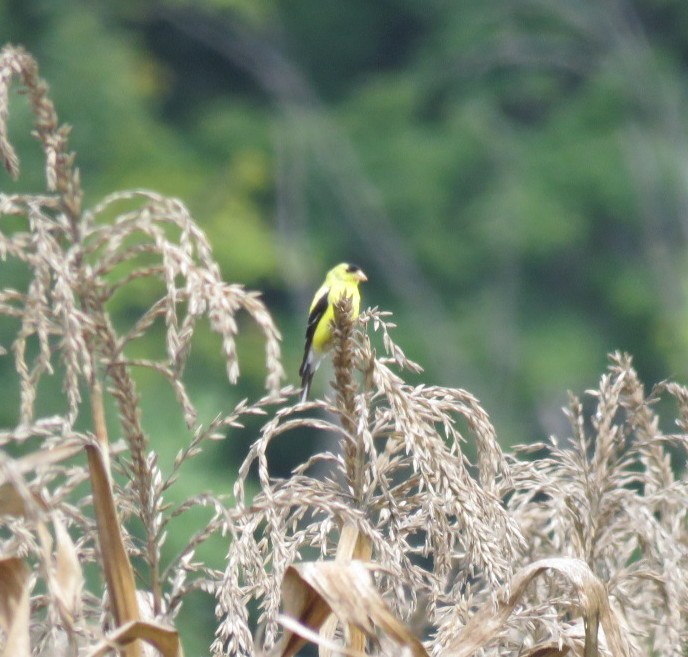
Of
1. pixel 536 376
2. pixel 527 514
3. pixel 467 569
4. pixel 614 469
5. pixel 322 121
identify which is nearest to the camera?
pixel 467 569

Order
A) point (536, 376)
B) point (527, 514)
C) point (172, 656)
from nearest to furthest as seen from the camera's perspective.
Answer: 1. point (172, 656)
2. point (527, 514)
3. point (536, 376)

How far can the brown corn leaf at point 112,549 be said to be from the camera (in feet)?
5.98

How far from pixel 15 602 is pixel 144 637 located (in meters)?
0.17

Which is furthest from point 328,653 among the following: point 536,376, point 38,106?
point 536,376

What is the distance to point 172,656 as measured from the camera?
5.85 ft

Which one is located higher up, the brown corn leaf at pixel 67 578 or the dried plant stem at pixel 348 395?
the dried plant stem at pixel 348 395

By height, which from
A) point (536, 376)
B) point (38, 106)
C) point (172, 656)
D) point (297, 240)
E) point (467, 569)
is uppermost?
point (297, 240)

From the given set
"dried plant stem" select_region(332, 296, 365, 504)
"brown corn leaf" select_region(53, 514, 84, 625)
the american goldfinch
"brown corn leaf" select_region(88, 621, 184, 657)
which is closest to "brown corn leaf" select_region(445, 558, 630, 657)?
"dried plant stem" select_region(332, 296, 365, 504)

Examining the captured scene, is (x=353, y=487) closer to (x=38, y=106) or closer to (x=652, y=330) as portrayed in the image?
(x=38, y=106)

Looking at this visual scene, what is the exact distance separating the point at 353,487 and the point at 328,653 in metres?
0.24

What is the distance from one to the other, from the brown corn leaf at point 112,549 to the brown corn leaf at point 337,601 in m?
0.21

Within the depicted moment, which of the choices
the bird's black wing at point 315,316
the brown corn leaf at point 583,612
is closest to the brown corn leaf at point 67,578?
the brown corn leaf at point 583,612

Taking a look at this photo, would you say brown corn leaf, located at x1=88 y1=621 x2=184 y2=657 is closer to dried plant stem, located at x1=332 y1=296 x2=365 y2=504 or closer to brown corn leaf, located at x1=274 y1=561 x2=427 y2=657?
brown corn leaf, located at x1=274 y1=561 x2=427 y2=657

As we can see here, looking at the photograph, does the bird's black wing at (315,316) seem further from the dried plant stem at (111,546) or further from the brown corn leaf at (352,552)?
the dried plant stem at (111,546)
